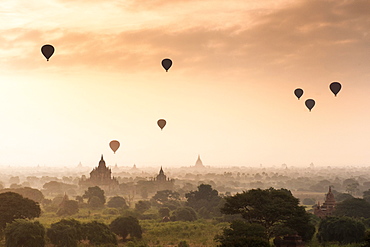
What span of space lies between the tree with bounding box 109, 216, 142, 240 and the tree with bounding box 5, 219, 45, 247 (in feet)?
37.9

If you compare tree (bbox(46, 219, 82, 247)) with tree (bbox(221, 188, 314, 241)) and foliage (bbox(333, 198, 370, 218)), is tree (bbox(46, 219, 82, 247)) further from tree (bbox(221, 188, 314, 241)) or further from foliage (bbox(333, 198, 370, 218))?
foliage (bbox(333, 198, 370, 218))

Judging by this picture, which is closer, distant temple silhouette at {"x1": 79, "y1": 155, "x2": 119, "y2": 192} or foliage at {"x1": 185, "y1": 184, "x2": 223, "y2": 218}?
foliage at {"x1": 185, "y1": 184, "x2": 223, "y2": 218}

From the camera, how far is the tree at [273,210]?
152ft

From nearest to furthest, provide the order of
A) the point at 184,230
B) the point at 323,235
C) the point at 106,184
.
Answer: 1. the point at 323,235
2. the point at 184,230
3. the point at 106,184

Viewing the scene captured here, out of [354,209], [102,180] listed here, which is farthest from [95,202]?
[354,209]

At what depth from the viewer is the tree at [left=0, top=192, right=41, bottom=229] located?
176 ft

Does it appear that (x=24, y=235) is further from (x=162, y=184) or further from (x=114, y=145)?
(x=162, y=184)

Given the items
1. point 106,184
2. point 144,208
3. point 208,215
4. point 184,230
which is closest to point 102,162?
point 106,184

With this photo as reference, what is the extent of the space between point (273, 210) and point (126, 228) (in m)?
19.4

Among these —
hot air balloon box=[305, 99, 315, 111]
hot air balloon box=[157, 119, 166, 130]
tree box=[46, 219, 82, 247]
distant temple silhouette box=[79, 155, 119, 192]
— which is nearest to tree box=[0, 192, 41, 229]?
tree box=[46, 219, 82, 247]

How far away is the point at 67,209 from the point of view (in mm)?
84812

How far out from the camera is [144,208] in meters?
90.0

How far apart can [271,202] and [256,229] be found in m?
5.12

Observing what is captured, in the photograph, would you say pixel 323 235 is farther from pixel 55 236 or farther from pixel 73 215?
pixel 73 215
